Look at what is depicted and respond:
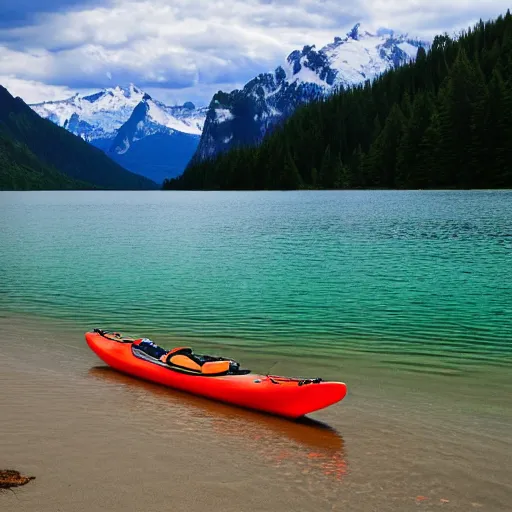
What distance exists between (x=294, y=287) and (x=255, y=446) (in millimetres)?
20345

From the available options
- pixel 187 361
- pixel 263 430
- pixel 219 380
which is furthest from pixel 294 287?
pixel 263 430

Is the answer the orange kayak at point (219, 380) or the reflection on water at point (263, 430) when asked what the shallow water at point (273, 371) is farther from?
the orange kayak at point (219, 380)

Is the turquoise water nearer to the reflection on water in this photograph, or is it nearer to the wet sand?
the wet sand

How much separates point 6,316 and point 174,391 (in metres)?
13.2

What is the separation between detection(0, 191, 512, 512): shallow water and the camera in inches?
417

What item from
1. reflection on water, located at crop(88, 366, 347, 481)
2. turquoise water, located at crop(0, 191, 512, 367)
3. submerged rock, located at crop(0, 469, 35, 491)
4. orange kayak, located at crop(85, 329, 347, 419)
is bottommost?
submerged rock, located at crop(0, 469, 35, 491)

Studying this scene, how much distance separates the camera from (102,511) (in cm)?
963

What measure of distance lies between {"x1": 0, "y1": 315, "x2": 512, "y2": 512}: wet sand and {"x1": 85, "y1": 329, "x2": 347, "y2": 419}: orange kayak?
0.29 metres

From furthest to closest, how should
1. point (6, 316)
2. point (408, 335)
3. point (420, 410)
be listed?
point (6, 316) → point (408, 335) → point (420, 410)

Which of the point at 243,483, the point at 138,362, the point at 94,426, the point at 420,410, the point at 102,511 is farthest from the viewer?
the point at 138,362

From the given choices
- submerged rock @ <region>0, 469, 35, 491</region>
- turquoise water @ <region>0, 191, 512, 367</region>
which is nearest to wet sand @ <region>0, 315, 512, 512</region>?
submerged rock @ <region>0, 469, 35, 491</region>

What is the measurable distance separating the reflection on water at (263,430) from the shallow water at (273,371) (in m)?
0.05

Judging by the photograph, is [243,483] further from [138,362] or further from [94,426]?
[138,362]

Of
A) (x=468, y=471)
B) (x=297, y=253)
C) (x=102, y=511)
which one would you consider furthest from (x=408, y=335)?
(x=297, y=253)
